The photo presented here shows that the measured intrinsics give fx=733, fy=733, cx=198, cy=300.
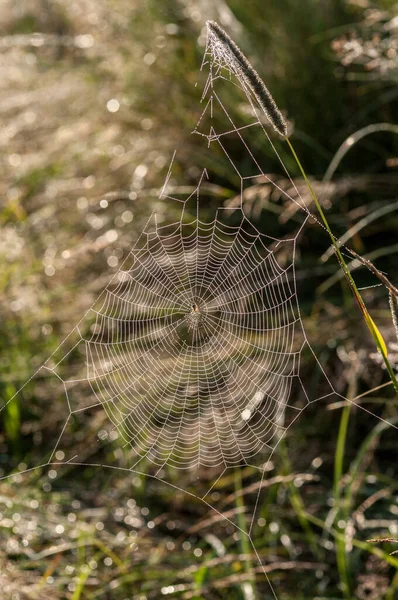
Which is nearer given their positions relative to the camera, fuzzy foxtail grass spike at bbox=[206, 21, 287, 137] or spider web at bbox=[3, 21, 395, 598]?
fuzzy foxtail grass spike at bbox=[206, 21, 287, 137]

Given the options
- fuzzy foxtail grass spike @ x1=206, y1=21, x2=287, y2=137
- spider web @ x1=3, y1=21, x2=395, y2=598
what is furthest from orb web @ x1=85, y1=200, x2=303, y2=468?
fuzzy foxtail grass spike @ x1=206, y1=21, x2=287, y2=137

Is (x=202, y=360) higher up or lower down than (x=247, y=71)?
lower down

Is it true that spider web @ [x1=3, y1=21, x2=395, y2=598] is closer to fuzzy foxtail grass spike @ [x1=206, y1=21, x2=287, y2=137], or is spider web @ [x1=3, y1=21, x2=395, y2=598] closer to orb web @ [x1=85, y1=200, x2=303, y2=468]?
orb web @ [x1=85, y1=200, x2=303, y2=468]

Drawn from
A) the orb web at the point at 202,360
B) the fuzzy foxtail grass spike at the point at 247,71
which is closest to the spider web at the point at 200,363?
the orb web at the point at 202,360

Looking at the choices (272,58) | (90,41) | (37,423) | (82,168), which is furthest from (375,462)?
(90,41)

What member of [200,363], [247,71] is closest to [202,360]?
[200,363]

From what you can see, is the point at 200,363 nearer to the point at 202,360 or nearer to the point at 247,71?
the point at 202,360

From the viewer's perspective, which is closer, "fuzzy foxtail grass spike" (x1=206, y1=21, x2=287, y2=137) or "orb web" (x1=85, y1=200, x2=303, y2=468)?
"fuzzy foxtail grass spike" (x1=206, y1=21, x2=287, y2=137)

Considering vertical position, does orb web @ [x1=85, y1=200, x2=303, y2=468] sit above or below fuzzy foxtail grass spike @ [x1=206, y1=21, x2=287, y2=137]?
below

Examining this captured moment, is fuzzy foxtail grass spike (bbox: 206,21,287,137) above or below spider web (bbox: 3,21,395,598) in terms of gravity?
above
